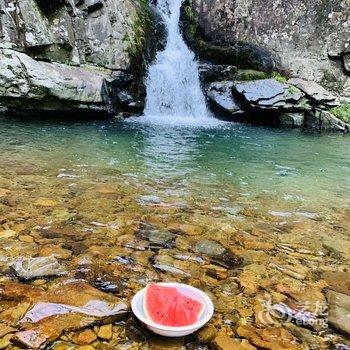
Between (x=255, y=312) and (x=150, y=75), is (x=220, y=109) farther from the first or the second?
(x=255, y=312)

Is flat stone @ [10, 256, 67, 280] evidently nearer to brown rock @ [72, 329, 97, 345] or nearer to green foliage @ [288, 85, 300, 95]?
brown rock @ [72, 329, 97, 345]

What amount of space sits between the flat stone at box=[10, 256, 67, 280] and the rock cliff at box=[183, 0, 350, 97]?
13.4 m

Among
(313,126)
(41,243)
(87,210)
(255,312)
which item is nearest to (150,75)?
(313,126)

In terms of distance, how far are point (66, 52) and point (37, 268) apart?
33.0 feet

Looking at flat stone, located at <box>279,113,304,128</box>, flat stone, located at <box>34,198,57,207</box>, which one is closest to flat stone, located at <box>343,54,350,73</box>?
flat stone, located at <box>279,113,304,128</box>

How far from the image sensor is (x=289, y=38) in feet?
47.6

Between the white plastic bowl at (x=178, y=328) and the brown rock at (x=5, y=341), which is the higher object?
the white plastic bowl at (x=178, y=328)

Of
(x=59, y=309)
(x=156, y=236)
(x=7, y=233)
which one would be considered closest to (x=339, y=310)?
(x=156, y=236)

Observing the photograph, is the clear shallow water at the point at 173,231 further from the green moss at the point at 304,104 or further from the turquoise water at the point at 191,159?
the green moss at the point at 304,104

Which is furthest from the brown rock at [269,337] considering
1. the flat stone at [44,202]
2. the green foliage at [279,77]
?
the green foliage at [279,77]

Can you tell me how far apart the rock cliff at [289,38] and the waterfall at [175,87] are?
1554 millimetres

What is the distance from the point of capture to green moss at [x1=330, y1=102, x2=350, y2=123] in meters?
13.5

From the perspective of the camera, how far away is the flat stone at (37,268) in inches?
102

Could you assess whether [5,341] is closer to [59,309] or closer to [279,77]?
[59,309]
